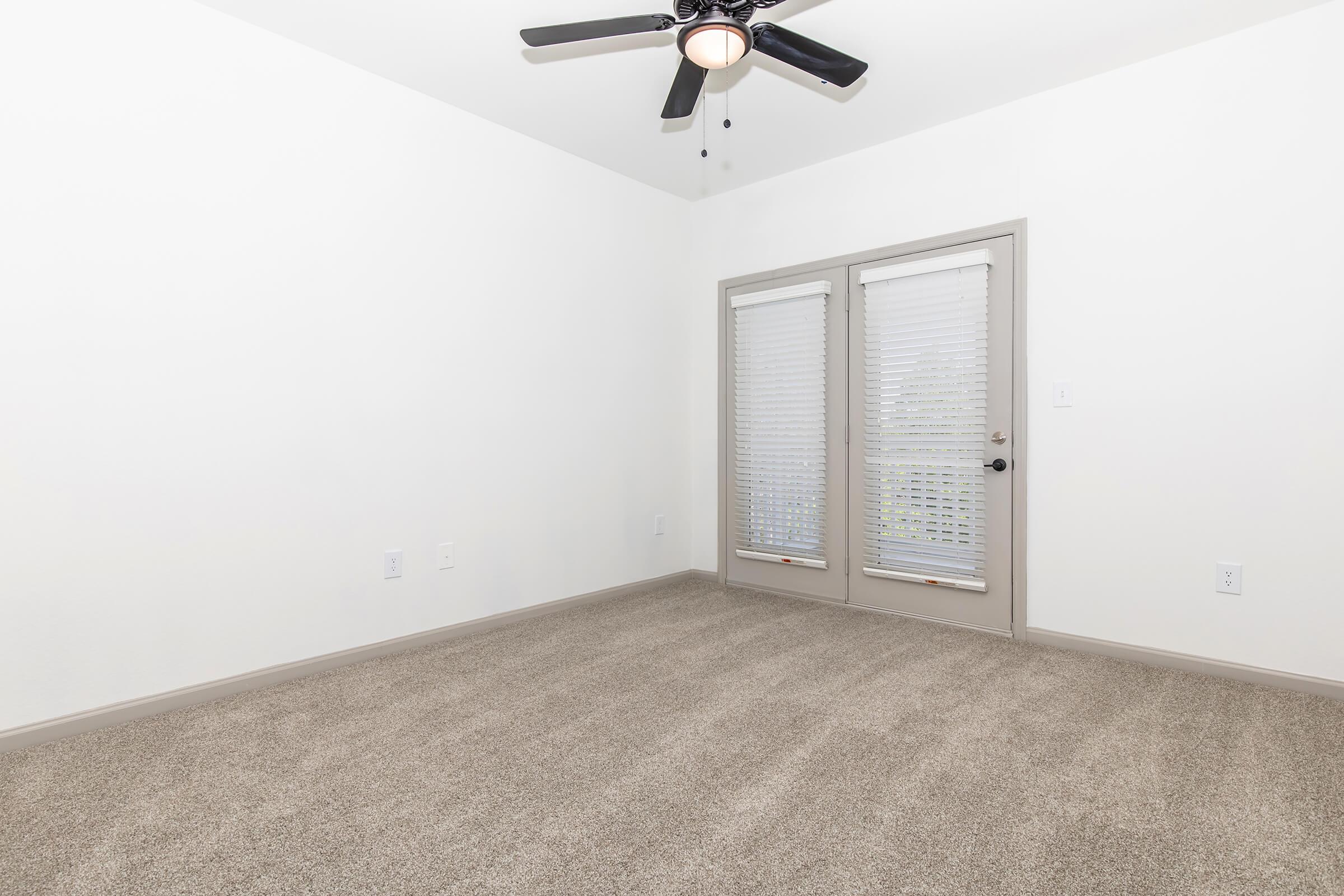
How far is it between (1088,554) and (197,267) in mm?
3783

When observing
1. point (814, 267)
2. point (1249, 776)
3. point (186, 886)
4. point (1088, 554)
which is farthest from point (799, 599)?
point (186, 886)

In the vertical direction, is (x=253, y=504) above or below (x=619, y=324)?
below

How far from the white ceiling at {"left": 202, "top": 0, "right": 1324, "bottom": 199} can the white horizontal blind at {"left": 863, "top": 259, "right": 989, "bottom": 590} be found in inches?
32.7

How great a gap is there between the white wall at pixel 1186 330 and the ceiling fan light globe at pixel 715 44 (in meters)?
1.76

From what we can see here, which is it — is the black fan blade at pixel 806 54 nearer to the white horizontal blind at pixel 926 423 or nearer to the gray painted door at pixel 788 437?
the white horizontal blind at pixel 926 423

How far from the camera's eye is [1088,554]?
9.75 ft

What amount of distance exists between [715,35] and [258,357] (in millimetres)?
2013

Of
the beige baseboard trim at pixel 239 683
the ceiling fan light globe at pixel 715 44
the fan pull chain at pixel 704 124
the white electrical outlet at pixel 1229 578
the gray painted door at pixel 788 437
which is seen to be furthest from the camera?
the gray painted door at pixel 788 437

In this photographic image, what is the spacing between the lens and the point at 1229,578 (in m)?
2.64

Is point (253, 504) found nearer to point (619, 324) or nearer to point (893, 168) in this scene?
point (619, 324)

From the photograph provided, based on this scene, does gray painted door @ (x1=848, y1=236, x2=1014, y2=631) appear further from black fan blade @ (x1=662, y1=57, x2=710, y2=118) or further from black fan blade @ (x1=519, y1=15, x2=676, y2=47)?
black fan blade @ (x1=519, y1=15, x2=676, y2=47)

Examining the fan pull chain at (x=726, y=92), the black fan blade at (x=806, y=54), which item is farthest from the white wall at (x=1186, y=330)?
the black fan blade at (x=806, y=54)

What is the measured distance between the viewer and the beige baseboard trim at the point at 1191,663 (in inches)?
96.7

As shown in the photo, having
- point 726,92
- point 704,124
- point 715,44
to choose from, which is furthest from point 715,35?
point 704,124
